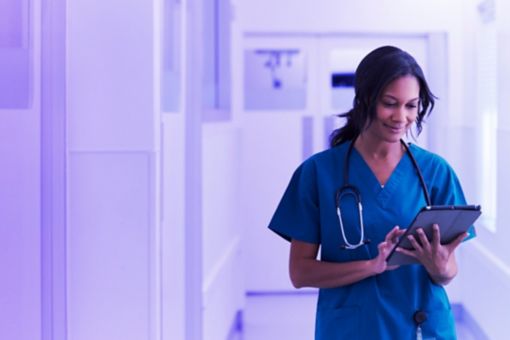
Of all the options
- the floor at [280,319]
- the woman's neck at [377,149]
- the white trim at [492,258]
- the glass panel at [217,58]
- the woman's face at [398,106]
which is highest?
the glass panel at [217,58]

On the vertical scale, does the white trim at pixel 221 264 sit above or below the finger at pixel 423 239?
below

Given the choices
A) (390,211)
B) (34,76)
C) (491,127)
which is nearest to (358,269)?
(390,211)

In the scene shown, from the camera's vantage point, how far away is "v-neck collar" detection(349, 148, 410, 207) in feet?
5.82

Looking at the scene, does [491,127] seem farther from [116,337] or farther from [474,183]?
[116,337]

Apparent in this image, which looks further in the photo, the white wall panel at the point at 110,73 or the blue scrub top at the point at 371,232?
the white wall panel at the point at 110,73

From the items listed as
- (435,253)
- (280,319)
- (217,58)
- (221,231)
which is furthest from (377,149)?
(280,319)

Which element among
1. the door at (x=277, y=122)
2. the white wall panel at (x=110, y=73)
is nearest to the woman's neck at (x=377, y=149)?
Result: the white wall panel at (x=110, y=73)

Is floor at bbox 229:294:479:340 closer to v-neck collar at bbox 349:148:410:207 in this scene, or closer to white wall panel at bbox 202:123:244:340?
white wall panel at bbox 202:123:244:340

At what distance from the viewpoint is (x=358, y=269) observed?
166 centimetres

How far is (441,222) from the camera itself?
161 cm

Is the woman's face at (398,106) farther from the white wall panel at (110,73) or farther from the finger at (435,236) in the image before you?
the white wall panel at (110,73)

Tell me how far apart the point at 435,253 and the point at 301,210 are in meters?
0.32

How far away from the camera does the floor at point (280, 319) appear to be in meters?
4.70

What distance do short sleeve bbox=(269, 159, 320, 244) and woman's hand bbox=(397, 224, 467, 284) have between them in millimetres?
239
